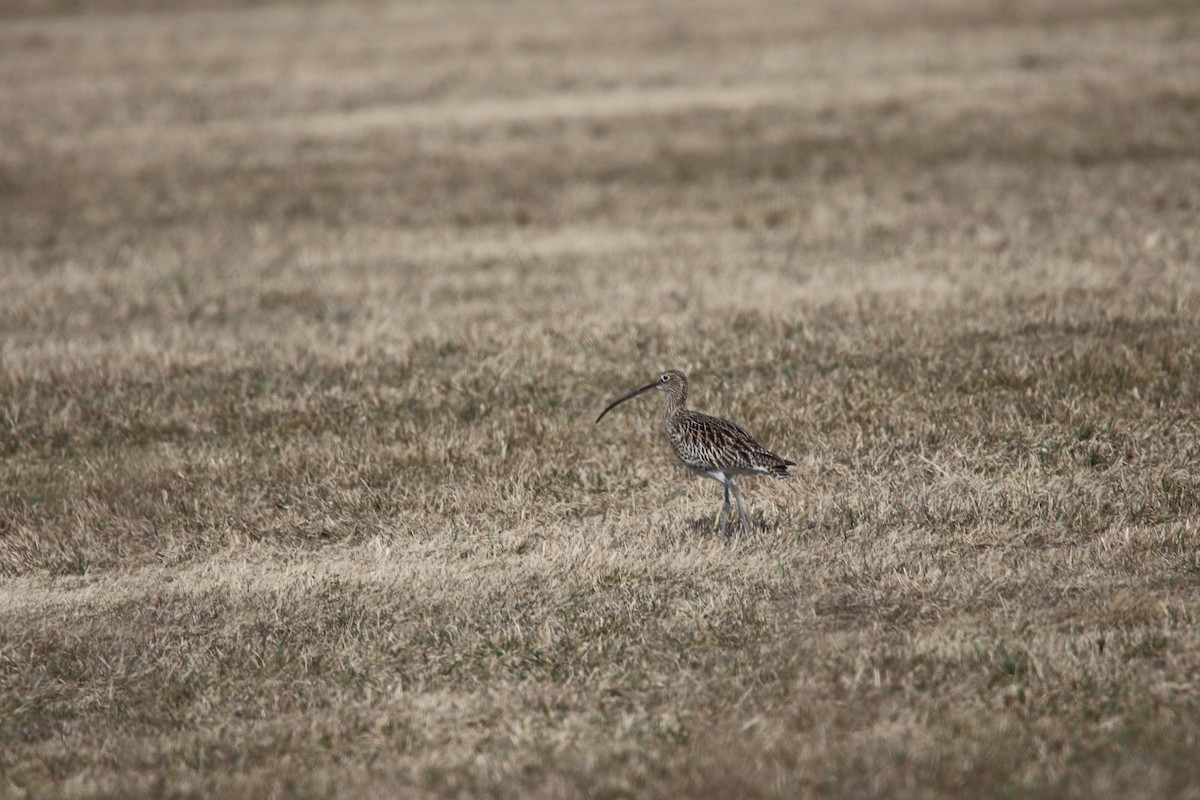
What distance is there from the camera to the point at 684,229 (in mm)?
20047

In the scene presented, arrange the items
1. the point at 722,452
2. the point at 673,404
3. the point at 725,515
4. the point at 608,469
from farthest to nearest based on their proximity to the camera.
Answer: the point at 608,469, the point at 673,404, the point at 725,515, the point at 722,452

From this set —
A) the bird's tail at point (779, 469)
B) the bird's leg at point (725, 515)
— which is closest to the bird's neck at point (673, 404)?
the bird's leg at point (725, 515)

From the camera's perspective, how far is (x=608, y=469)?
34.9ft

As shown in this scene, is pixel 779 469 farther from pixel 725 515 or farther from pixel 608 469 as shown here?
pixel 608 469

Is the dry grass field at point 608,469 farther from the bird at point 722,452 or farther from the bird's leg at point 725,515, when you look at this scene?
the bird at point 722,452

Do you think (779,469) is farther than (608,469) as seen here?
No

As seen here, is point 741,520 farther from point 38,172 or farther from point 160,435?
point 38,172

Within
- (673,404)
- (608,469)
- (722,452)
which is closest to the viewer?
(722,452)

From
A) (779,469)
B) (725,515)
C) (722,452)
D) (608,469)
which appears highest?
(722,452)

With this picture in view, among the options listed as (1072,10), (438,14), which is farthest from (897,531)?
(438,14)

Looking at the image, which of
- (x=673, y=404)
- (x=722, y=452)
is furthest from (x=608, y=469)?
(x=722, y=452)

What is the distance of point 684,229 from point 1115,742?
14378 mm

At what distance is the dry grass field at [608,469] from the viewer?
22.1ft

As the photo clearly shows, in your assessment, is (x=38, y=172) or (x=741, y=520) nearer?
(x=741, y=520)
